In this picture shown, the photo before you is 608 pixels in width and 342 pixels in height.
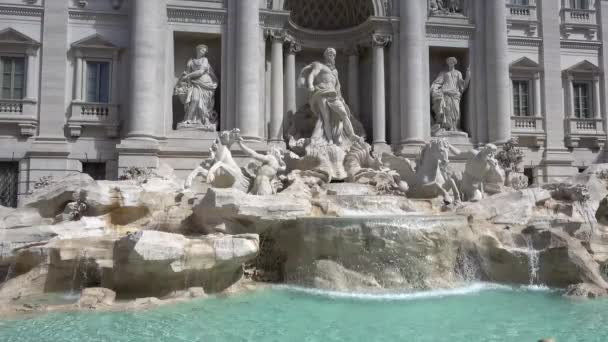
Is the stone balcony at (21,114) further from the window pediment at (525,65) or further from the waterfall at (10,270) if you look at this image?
the window pediment at (525,65)

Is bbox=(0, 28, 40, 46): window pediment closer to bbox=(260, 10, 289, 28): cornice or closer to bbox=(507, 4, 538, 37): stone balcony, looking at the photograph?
bbox=(260, 10, 289, 28): cornice

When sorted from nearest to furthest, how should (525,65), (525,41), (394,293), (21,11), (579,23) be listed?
(394,293) < (21,11) < (525,65) < (525,41) < (579,23)

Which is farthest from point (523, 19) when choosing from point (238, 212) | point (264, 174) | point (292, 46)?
point (238, 212)

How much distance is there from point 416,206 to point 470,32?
33.1ft

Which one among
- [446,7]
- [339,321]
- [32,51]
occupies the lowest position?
[339,321]

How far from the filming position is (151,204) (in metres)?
10.3

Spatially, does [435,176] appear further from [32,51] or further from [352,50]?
[32,51]

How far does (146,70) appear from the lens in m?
15.6

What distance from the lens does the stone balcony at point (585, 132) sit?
19094mm

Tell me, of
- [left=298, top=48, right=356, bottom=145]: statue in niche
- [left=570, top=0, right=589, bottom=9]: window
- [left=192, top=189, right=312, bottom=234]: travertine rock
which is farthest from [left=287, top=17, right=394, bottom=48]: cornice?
[left=192, top=189, right=312, bottom=234]: travertine rock

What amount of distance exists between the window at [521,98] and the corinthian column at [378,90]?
5826mm

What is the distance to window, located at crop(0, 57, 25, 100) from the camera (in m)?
16.0

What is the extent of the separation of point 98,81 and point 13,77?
2.78 meters

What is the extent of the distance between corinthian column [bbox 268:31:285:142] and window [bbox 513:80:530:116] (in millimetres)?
9619
